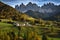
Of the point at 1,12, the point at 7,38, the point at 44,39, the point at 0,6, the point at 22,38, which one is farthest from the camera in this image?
the point at 0,6

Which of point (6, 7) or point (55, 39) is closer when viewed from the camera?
point (55, 39)

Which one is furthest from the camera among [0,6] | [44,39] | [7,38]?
[0,6]

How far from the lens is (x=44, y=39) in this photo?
145 feet

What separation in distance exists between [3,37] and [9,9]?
417 feet

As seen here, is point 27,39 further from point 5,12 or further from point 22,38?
point 5,12

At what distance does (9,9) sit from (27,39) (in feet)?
417

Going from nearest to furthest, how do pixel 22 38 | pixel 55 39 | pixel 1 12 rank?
pixel 22 38
pixel 55 39
pixel 1 12

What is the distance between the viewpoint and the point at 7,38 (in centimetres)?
4912

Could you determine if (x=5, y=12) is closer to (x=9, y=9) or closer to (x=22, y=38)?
(x=9, y=9)

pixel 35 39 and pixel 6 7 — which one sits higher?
pixel 6 7

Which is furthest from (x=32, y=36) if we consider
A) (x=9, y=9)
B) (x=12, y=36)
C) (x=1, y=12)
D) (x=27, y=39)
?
(x=9, y=9)

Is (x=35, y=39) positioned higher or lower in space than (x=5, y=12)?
lower

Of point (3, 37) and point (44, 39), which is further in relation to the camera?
point (3, 37)

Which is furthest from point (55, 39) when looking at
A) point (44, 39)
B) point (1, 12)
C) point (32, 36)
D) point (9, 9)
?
point (9, 9)
